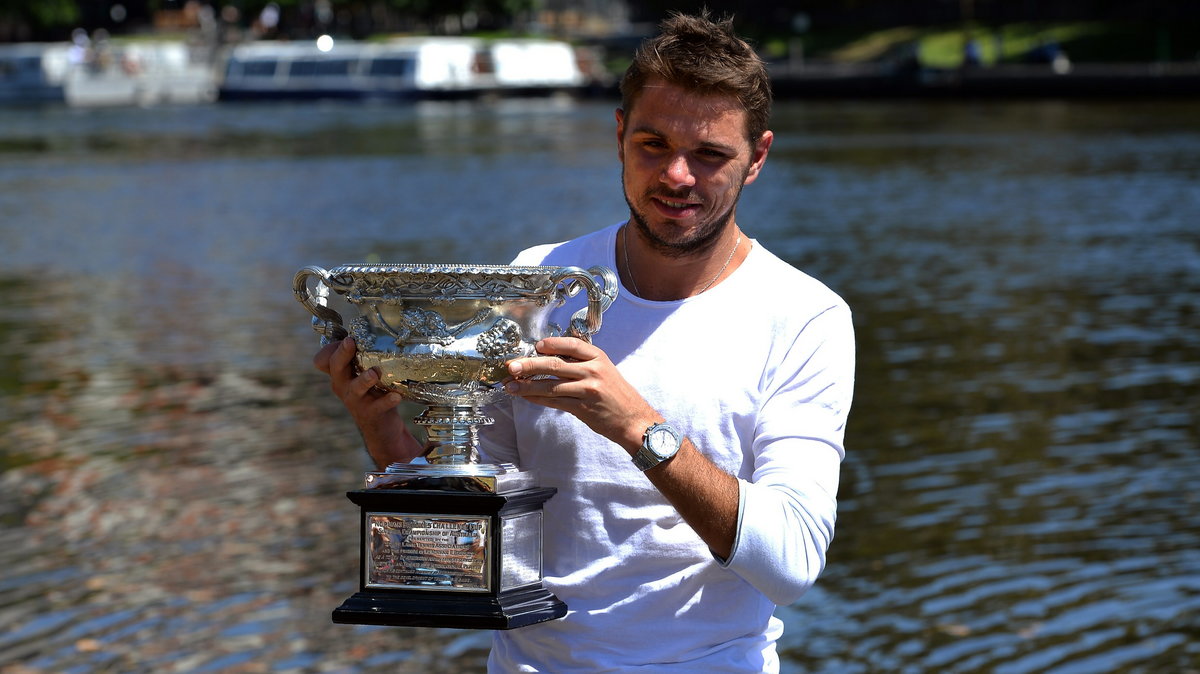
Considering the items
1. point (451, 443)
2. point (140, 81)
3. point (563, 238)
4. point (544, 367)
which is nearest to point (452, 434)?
point (451, 443)

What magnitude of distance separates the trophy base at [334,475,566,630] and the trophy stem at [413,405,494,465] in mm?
75

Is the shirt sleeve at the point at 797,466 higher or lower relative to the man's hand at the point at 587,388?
lower

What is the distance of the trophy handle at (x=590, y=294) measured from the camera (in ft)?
9.11

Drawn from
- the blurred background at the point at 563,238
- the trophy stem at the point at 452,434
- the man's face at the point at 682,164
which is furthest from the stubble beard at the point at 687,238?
the blurred background at the point at 563,238

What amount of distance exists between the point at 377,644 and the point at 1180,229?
57.3ft

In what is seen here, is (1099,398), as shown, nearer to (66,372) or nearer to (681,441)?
(66,372)

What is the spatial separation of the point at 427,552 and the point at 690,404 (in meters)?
0.51

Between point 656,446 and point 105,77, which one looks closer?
point 656,446

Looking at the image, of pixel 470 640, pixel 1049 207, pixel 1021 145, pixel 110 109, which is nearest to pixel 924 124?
pixel 1021 145

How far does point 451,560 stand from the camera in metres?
2.95

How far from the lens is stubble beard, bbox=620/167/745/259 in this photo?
2.93 m

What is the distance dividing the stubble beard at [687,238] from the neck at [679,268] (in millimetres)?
13

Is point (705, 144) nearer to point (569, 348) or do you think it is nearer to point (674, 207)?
point (674, 207)

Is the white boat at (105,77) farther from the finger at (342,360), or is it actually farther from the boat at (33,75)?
the finger at (342,360)
